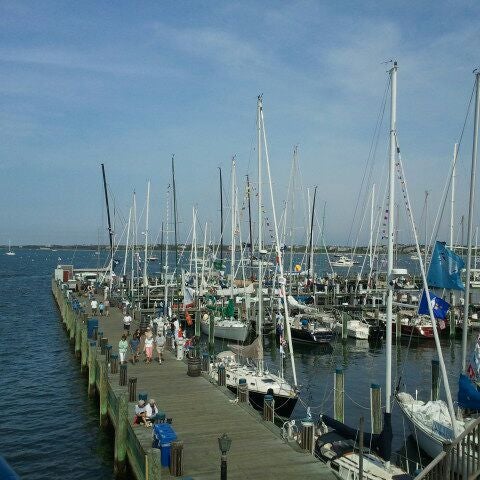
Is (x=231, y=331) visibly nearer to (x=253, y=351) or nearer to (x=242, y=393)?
(x=253, y=351)

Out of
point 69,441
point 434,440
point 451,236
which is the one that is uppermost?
point 451,236

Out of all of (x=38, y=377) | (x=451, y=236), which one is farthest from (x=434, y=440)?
(x=451, y=236)

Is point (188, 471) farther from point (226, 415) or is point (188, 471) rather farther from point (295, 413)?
point (295, 413)

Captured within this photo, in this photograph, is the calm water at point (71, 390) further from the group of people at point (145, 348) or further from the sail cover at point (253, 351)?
the sail cover at point (253, 351)

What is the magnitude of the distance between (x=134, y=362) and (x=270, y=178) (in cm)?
1078

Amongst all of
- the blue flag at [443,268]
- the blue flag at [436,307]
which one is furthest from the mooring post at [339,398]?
the blue flag at [443,268]

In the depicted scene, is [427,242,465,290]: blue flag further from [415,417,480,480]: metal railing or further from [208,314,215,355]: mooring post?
[208,314,215,355]: mooring post

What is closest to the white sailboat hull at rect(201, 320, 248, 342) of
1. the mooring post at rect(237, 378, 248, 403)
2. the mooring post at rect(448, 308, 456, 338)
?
the mooring post at rect(448, 308, 456, 338)

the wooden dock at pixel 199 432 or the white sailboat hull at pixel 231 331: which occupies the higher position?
the wooden dock at pixel 199 432

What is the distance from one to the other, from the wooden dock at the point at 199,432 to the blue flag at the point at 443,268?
8429 millimetres

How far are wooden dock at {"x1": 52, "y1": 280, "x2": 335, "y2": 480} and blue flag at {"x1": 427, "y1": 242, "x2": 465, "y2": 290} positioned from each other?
8429 mm

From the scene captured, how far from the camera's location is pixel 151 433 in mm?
15617

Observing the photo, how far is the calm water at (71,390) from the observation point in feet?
65.6

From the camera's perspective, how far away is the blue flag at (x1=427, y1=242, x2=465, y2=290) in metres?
20.5
